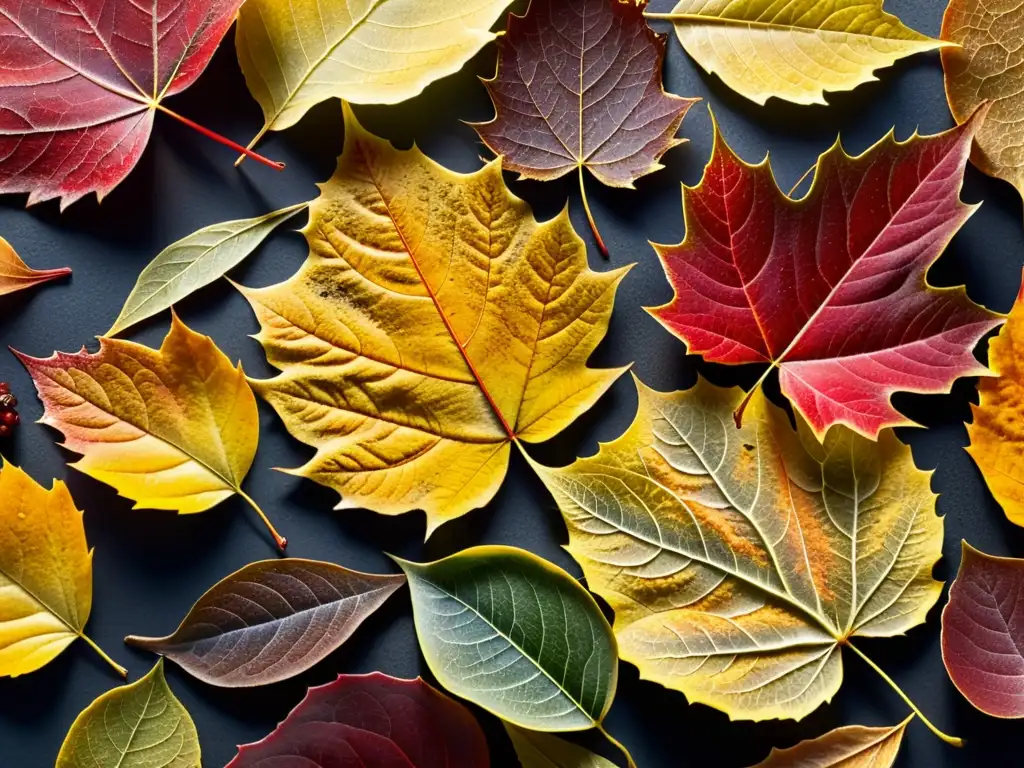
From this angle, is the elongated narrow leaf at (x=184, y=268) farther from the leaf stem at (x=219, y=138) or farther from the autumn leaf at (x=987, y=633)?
the autumn leaf at (x=987, y=633)

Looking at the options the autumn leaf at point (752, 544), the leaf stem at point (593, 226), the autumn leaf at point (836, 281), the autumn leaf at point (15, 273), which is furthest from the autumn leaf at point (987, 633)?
the autumn leaf at point (15, 273)

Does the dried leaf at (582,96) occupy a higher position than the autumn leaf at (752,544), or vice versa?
the dried leaf at (582,96)

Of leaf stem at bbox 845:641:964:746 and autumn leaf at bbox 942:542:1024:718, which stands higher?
autumn leaf at bbox 942:542:1024:718

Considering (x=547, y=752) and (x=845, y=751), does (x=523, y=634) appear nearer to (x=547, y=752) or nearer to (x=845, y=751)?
(x=547, y=752)

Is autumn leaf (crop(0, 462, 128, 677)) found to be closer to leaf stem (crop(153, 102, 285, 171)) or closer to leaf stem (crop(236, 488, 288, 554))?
leaf stem (crop(236, 488, 288, 554))

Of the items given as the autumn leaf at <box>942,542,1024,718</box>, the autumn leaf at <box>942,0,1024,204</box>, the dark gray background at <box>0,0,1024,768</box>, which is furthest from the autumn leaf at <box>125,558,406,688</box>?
the autumn leaf at <box>942,0,1024,204</box>

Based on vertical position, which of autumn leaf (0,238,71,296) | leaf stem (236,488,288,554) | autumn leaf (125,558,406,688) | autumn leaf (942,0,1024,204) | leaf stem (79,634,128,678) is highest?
autumn leaf (942,0,1024,204)
